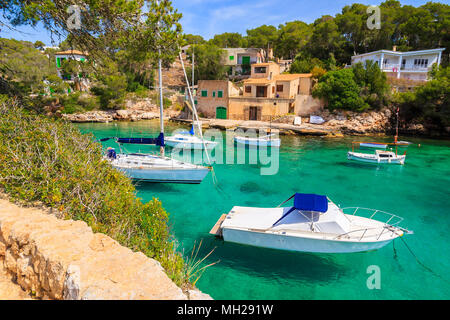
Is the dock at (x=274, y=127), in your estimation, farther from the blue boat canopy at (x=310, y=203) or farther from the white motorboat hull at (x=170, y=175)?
the blue boat canopy at (x=310, y=203)

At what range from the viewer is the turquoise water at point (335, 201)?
31.0 feet

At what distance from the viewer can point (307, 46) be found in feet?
180

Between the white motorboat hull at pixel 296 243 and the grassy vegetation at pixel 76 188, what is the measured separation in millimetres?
3730

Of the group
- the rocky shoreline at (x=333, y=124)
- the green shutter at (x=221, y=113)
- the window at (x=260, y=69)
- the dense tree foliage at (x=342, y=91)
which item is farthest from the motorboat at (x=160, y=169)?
the window at (x=260, y=69)

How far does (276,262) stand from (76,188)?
772 cm

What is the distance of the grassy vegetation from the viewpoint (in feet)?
22.5

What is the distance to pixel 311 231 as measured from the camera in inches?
408

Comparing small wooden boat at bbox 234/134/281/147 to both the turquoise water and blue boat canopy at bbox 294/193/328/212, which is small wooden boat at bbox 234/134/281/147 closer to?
the turquoise water

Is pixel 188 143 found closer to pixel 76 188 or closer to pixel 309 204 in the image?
pixel 309 204

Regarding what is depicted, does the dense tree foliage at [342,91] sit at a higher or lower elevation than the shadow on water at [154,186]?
higher

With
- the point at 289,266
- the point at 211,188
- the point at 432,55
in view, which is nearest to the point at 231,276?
the point at 289,266

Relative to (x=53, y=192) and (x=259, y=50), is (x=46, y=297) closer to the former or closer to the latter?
(x=53, y=192)

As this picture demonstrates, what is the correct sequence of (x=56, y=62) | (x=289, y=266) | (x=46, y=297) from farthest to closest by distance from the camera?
(x=56, y=62)
(x=289, y=266)
(x=46, y=297)
